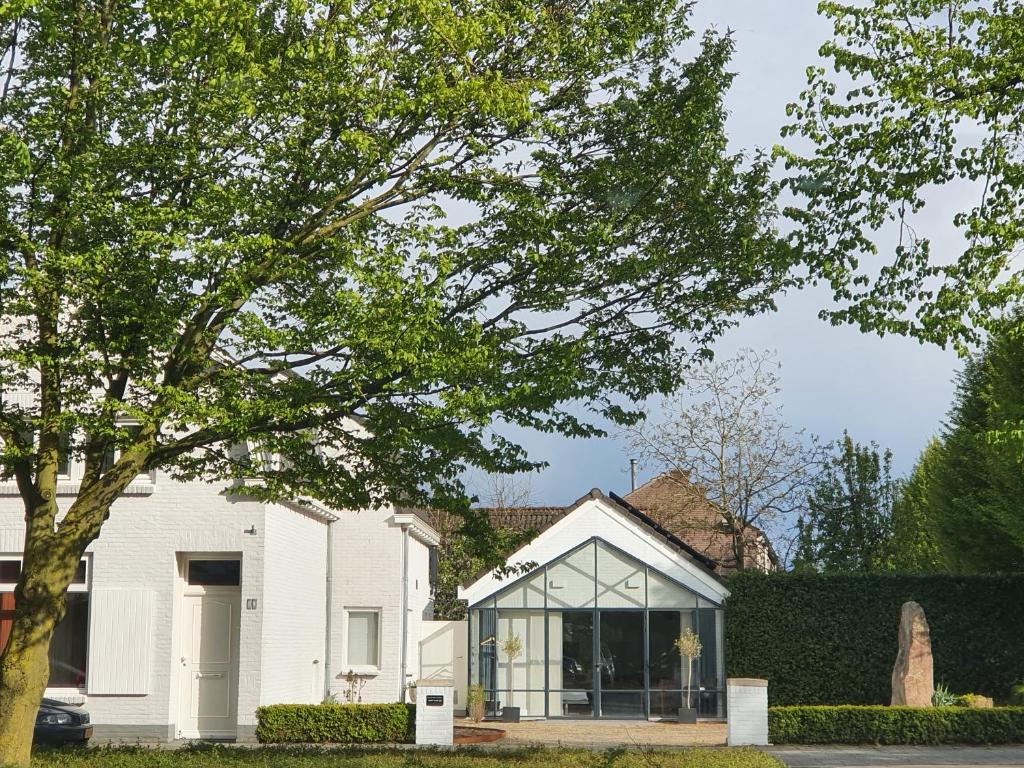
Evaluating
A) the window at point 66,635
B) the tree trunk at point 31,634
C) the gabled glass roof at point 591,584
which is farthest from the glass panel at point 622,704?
the tree trunk at point 31,634

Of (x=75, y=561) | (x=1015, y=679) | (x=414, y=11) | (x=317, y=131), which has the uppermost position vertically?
(x=414, y=11)

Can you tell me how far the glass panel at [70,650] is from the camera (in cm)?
2030

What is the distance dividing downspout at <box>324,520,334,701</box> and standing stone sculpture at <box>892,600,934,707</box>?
37.5 ft

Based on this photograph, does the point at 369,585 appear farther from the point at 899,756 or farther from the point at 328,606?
the point at 899,756

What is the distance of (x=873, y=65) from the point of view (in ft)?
45.4

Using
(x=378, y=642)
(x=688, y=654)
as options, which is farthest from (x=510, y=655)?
(x=688, y=654)

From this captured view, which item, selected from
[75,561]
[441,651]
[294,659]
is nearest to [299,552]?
[294,659]

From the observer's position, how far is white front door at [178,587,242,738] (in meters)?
20.6

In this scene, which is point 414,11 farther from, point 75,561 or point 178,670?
point 178,670

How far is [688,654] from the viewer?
87.4ft

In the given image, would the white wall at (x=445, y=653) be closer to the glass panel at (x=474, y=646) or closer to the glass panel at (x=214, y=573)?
the glass panel at (x=474, y=646)

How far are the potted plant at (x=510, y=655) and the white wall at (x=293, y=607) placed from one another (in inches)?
185

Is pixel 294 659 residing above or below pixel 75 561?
below

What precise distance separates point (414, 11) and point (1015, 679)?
1983 cm
